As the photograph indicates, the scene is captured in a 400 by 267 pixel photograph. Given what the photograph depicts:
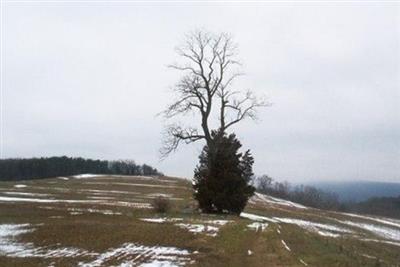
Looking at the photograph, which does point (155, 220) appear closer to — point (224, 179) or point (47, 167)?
point (224, 179)

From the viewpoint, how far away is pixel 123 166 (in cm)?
19650

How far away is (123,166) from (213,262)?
18010 centimetres

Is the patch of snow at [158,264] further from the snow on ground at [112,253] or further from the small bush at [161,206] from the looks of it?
the small bush at [161,206]

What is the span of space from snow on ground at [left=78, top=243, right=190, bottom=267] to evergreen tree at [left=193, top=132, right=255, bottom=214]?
16.2m

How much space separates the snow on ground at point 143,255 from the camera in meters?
18.0

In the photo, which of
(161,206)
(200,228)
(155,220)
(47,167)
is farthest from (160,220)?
(47,167)

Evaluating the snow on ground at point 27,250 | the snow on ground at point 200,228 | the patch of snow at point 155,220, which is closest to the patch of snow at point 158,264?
the snow on ground at point 27,250

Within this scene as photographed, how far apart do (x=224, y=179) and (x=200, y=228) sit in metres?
10.1

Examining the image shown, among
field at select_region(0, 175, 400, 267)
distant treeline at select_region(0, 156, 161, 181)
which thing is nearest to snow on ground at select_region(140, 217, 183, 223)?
field at select_region(0, 175, 400, 267)

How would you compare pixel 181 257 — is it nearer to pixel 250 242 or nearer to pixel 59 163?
pixel 250 242

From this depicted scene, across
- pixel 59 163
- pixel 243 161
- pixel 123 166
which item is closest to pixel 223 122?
pixel 243 161

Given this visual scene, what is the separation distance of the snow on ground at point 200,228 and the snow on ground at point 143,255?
15.9 ft

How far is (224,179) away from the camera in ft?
122

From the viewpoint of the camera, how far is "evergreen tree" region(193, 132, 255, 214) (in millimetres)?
37562
